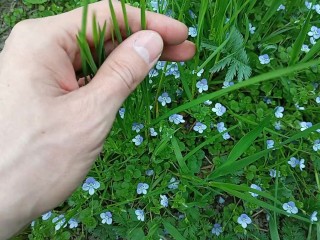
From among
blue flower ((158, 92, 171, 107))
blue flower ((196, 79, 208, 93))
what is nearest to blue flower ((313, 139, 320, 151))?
blue flower ((196, 79, 208, 93))

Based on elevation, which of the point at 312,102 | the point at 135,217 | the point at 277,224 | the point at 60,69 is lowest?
the point at 277,224

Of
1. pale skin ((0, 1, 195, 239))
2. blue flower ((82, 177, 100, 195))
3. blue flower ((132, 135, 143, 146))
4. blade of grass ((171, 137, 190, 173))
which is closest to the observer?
pale skin ((0, 1, 195, 239))

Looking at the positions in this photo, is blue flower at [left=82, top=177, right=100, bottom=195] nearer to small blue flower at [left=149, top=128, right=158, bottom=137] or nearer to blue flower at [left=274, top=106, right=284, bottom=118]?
small blue flower at [left=149, top=128, right=158, bottom=137]

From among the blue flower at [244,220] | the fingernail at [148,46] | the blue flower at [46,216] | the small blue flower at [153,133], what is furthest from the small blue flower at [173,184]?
the fingernail at [148,46]

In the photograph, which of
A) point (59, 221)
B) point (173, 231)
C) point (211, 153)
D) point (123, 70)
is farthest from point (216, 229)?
point (123, 70)

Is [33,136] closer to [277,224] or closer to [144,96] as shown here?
[144,96]

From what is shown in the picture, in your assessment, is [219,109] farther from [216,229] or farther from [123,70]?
[123,70]

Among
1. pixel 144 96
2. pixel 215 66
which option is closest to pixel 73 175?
pixel 144 96
